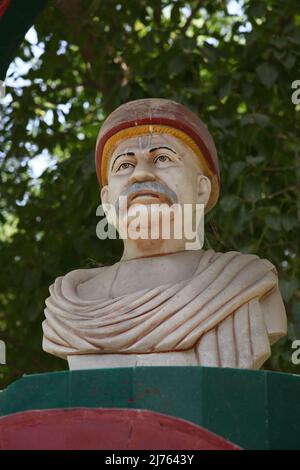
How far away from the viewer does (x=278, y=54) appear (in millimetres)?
9602

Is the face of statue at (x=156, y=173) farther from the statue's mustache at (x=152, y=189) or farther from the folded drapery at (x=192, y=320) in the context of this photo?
the folded drapery at (x=192, y=320)

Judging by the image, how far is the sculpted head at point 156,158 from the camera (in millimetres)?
7020

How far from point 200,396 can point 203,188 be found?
1737 mm

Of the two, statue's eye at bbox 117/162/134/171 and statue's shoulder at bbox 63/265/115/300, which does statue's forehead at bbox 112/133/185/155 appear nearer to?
statue's eye at bbox 117/162/134/171

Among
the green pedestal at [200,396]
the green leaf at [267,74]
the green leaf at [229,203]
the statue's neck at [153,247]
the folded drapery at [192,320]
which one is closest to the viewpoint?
the green pedestal at [200,396]

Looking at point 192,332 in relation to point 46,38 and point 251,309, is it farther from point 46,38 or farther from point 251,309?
point 46,38

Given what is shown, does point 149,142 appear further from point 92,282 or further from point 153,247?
point 92,282

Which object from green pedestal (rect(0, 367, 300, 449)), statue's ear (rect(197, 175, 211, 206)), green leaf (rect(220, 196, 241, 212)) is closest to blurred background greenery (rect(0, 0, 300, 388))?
green leaf (rect(220, 196, 241, 212))

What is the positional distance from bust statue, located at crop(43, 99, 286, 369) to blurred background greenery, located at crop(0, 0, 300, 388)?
162cm

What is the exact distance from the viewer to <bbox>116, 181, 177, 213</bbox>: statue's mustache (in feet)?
22.9

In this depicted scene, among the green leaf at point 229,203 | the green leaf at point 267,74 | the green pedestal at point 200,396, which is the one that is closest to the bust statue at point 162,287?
the green pedestal at point 200,396

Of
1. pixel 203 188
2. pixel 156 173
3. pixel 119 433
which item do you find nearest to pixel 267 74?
pixel 203 188

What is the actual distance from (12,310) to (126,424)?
569cm
